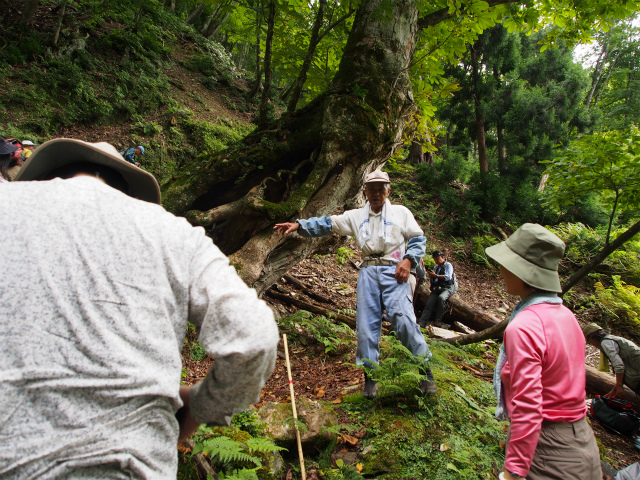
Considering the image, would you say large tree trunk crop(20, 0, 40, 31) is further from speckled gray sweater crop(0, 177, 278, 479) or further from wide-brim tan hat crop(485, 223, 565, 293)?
wide-brim tan hat crop(485, 223, 565, 293)

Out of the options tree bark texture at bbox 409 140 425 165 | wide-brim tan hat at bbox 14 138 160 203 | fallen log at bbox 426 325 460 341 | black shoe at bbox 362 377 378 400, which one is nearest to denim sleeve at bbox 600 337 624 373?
fallen log at bbox 426 325 460 341

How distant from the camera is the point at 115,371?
0.93 meters

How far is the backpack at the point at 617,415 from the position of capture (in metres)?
4.62

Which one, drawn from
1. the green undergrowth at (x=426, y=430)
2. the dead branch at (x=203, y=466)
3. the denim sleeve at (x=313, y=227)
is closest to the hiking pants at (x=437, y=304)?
the green undergrowth at (x=426, y=430)

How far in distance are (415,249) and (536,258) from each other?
5.28 ft

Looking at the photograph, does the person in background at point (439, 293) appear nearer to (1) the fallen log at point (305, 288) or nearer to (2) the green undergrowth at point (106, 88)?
(1) the fallen log at point (305, 288)

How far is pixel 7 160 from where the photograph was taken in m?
5.81

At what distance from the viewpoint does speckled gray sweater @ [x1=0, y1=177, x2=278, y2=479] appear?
0.86 m

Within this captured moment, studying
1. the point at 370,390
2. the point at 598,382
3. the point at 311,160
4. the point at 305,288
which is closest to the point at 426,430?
the point at 370,390

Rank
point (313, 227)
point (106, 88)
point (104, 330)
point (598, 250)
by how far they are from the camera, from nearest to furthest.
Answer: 1. point (104, 330)
2. point (313, 227)
3. point (106, 88)
4. point (598, 250)

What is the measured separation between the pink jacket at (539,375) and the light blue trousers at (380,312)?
1602 mm

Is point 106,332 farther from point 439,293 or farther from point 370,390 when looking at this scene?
point 439,293

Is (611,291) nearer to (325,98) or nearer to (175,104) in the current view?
(325,98)

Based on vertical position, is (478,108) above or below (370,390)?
above
